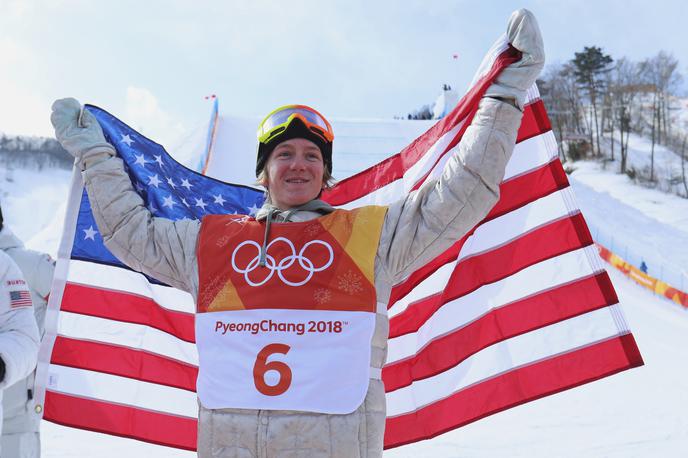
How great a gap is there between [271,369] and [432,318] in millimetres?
995

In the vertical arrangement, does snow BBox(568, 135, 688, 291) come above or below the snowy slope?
above

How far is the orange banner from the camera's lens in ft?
41.0

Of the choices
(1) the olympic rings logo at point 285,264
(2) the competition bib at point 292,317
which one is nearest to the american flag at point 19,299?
(2) the competition bib at point 292,317

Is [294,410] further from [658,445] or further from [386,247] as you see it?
[658,445]

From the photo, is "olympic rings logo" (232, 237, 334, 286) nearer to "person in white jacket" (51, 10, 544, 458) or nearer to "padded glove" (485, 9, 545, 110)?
"person in white jacket" (51, 10, 544, 458)

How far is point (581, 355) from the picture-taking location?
238 cm

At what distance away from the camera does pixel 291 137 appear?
1995 mm

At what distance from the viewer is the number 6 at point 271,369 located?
5.63ft

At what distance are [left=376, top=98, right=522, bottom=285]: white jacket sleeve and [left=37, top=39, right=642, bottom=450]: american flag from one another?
494 millimetres

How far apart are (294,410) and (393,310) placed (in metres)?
1.04

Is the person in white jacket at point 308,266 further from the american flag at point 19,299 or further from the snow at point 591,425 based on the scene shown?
the snow at point 591,425

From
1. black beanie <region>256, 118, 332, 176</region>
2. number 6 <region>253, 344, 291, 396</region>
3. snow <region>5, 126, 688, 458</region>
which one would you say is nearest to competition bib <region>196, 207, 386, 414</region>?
number 6 <region>253, 344, 291, 396</region>

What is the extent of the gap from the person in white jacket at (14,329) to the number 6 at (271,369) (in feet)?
2.24

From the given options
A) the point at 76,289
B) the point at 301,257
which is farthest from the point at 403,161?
the point at 76,289
